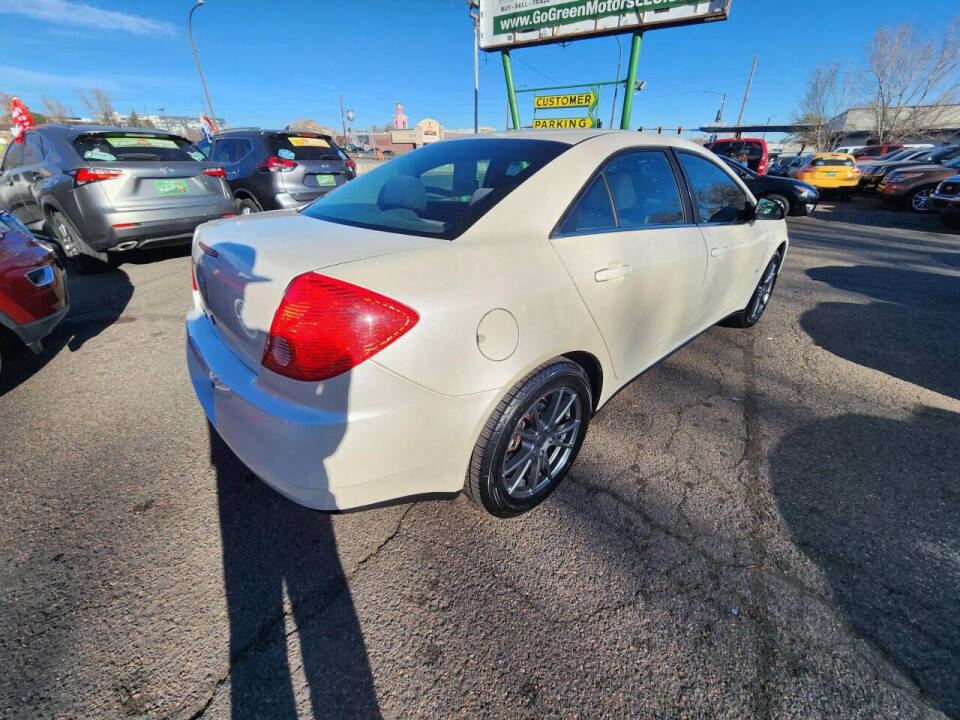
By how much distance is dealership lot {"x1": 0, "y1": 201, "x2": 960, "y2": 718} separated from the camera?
130 cm

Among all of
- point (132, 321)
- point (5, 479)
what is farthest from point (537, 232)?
point (132, 321)

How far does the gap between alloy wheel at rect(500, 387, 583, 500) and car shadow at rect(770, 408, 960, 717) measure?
1034 millimetres

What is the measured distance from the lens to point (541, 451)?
6.21ft

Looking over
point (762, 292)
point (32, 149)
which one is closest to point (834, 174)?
point (762, 292)

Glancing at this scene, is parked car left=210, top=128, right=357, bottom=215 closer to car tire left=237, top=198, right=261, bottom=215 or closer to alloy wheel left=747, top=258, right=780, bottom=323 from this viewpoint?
car tire left=237, top=198, right=261, bottom=215

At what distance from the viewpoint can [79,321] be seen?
3902 millimetres

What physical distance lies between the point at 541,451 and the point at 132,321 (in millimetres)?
4131

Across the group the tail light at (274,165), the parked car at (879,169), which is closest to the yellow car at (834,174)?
the parked car at (879,169)

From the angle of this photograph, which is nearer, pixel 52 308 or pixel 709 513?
pixel 709 513

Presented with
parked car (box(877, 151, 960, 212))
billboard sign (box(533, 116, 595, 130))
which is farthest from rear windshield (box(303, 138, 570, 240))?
parked car (box(877, 151, 960, 212))

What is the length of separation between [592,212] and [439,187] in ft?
2.46

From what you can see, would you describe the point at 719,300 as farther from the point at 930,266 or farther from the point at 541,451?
the point at 930,266

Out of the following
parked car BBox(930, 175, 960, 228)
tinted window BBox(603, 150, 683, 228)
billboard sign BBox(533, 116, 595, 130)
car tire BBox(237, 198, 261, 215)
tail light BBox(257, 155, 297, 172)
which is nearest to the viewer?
tinted window BBox(603, 150, 683, 228)

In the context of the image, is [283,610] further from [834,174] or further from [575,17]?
[834,174]
